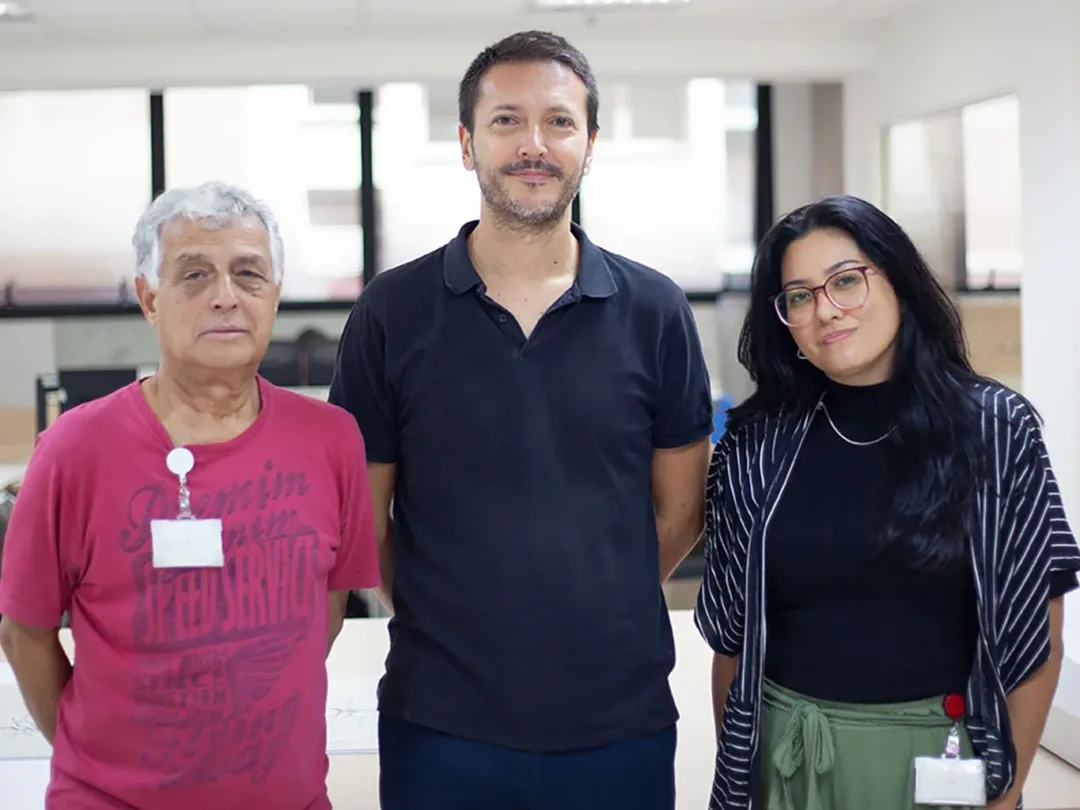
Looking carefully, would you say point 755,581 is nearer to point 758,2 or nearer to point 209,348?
point 209,348

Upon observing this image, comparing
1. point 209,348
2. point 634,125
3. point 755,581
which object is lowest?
point 755,581

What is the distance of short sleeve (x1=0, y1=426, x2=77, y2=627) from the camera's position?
140 centimetres

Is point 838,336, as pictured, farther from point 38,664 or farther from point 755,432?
point 38,664

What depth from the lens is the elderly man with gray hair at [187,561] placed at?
1.39 metres

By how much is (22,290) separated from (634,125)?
402 cm

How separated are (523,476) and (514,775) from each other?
41 centimetres

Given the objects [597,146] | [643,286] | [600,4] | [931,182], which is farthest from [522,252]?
[597,146]

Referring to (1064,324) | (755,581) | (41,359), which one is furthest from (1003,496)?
(41,359)

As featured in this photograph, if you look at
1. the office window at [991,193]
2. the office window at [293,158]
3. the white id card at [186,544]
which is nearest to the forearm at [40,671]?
the white id card at [186,544]

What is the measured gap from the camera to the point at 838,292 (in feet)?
5.26

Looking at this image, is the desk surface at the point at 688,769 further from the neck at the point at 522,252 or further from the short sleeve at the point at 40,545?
the neck at the point at 522,252

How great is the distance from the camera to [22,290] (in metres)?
7.31

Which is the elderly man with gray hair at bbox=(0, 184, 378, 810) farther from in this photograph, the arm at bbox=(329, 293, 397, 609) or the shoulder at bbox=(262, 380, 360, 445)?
the arm at bbox=(329, 293, 397, 609)

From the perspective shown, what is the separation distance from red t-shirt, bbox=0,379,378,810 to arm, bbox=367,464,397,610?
0.84ft
